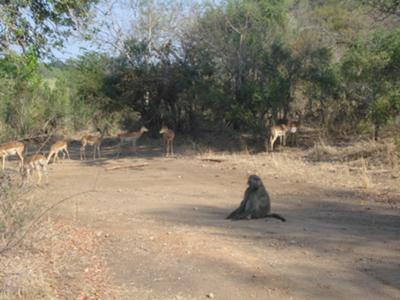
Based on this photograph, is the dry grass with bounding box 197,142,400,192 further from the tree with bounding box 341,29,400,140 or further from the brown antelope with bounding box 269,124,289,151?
the tree with bounding box 341,29,400,140

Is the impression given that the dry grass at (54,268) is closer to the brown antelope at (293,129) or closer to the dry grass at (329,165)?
the dry grass at (329,165)

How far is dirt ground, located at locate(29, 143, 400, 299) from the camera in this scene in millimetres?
6250

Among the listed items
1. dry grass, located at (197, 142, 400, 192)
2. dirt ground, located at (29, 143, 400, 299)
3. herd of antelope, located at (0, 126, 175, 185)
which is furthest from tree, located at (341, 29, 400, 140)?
herd of antelope, located at (0, 126, 175, 185)

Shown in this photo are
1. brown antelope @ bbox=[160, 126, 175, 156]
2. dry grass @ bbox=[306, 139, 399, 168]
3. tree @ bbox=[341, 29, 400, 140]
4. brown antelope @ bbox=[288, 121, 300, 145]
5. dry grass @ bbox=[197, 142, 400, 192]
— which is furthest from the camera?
brown antelope @ bbox=[160, 126, 175, 156]

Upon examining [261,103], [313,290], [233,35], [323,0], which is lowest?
[313,290]

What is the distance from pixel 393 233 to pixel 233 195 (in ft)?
16.5

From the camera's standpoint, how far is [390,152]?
53.1 feet

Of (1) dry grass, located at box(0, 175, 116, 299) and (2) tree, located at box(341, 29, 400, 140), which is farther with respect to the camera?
(2) tree, located at box(341, 29, 400, 140)

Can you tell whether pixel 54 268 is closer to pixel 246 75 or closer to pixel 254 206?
pixel 254 206

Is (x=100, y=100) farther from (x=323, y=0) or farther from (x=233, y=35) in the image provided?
(x=323, y=0)

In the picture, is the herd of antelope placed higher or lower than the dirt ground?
higher

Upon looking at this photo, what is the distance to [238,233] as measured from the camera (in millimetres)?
8766

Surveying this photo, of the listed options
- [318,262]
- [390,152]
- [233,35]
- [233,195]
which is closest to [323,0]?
[233,35]

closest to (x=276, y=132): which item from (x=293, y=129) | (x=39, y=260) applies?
(x=293, y=129)
